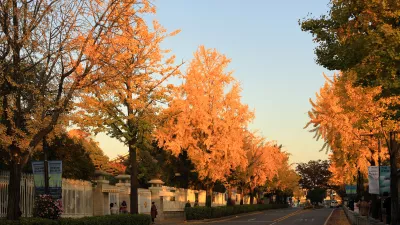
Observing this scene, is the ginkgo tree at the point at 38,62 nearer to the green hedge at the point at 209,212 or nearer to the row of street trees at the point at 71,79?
the row of street trees at the point at 71,79

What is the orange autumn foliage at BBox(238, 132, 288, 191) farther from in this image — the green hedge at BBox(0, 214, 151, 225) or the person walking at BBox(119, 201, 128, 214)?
the green hedge at BBox(0, 214, 151, 225)

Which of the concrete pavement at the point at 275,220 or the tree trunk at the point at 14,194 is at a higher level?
the tree trunk at the point at 14,194

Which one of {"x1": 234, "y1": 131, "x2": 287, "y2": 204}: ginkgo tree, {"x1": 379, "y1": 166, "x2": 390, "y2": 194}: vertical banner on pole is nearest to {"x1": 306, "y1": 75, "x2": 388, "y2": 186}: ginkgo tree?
{"x1": 379, "y1": 166, "x2": 390, "y2": 194}: vertical banner on pole

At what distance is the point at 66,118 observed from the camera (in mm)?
20531

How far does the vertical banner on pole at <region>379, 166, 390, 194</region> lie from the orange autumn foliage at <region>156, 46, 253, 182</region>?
68.5ft

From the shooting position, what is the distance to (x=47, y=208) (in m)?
22.5

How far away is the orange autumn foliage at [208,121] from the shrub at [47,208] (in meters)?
21.4

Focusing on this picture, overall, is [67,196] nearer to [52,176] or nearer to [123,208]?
[52,176]

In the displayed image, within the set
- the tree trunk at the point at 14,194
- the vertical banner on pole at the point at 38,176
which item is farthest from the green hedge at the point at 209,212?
the tree trunk at the point at 14,194

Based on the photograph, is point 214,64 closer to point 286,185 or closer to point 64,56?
point 64,56

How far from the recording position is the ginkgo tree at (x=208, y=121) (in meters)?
44.7

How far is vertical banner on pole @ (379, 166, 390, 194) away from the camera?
24.1 m

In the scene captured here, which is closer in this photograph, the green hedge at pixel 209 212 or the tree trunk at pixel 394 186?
the tree trunk at pixel 394 186

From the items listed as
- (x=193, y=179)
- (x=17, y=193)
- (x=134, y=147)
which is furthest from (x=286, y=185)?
(x=17, y=193)
